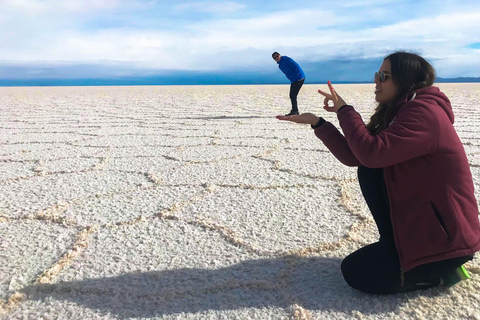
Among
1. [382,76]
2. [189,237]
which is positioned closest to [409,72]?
[382,76]

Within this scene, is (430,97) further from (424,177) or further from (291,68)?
(291,68)

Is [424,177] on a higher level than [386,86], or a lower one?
lower

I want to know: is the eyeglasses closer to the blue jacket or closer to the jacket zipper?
the jacket zipper

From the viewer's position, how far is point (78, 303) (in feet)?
3.98

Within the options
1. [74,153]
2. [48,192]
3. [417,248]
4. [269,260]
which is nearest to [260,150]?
[74,153]

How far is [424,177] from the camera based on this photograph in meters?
1.15

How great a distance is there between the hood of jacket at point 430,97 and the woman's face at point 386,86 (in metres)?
0.05

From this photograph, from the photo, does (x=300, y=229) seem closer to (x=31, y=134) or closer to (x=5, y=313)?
(x=5, y=313)

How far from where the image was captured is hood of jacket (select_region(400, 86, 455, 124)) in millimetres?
1141

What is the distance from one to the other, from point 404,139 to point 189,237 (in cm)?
84

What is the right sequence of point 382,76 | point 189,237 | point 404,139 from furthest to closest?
point 189,237, point 382,76, point 404,139

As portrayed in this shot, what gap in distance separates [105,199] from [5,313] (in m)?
0.90

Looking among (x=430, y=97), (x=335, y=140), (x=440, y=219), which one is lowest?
(x=440, y=219)

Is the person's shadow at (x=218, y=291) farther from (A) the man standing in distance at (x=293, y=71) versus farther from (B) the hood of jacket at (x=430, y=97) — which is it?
(A) the man standing in distance at (x=293, y=71)
